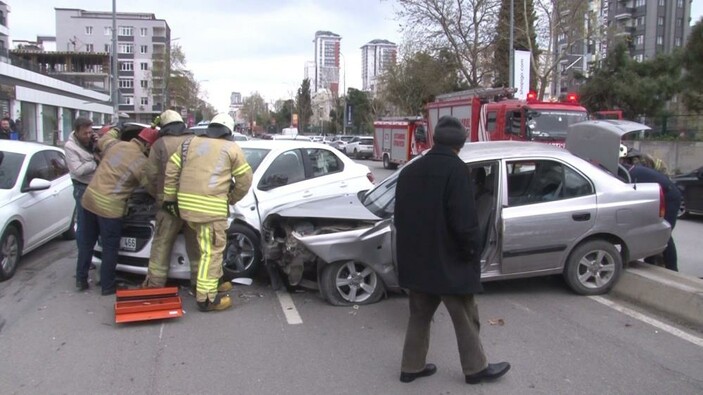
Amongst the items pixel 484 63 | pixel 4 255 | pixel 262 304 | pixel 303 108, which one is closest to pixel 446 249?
pixel 262 304

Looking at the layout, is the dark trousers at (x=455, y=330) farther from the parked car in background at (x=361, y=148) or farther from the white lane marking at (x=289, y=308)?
the parked car in background at (x=361, y=148)

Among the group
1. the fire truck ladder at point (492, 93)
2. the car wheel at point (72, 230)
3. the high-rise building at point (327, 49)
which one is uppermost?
the high-rise building at point (327, 49)

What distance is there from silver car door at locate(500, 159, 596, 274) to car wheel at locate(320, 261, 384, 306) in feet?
4.18

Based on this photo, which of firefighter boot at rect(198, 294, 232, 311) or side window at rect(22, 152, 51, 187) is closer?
firefighter boot at rect(198, 294, 232, 311)

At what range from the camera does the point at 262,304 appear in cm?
594

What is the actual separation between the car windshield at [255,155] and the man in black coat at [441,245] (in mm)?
4102

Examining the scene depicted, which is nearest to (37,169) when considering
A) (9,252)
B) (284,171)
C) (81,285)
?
(9,252)

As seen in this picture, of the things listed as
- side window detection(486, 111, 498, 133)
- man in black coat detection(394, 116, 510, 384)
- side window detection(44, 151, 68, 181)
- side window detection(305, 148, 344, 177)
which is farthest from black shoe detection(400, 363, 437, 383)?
side window detection(486, 111, 498, 133)

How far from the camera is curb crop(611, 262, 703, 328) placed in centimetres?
529

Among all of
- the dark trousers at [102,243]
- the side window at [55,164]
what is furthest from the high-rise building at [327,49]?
the dark trousers at [102,243]

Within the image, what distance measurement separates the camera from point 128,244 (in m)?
6.38

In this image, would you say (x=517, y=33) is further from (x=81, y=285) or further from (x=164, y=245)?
(x=81, y=285)

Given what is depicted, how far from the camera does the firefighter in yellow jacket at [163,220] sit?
5934mm

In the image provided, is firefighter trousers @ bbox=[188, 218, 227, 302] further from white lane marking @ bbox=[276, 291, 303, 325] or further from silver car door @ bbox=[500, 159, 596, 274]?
silver car door @ bbox=[500, 159, 596, 274]
